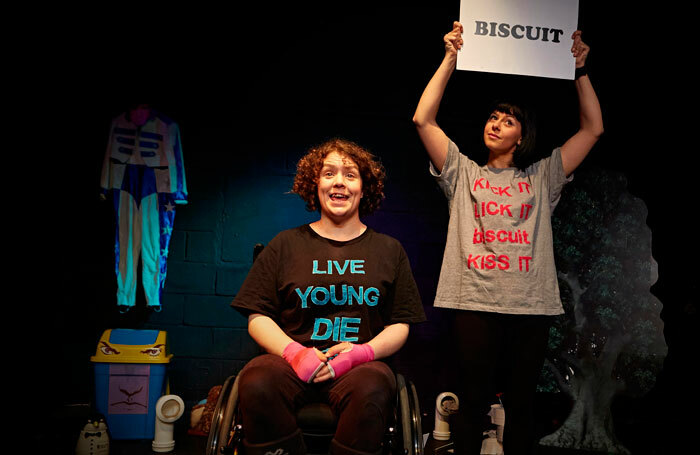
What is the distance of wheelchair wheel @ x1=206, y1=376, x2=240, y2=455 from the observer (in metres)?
1.68

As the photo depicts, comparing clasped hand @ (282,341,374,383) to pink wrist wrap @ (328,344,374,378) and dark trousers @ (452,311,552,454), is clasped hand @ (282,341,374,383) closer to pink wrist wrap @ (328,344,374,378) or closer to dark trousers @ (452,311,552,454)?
pink wrist wrap @ (328,344,374,378)

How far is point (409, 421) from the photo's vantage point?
175cm

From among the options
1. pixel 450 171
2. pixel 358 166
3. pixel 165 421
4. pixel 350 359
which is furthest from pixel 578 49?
pixel 165 421

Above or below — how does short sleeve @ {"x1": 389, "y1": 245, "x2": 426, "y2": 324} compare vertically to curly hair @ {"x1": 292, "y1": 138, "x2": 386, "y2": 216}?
below

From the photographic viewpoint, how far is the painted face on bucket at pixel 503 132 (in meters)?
2.39

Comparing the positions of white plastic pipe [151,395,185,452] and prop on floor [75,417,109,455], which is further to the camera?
white plastic pipe [151,395,185,452]

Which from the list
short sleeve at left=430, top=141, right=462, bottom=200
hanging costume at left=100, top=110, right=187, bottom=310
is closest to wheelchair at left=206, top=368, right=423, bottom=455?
short sleeve at left=430, top=141, right=462, bottom=200

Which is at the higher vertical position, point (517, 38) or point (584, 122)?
point (517, 38)

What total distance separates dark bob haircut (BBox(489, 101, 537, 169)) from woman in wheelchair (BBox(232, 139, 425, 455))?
60 centimetres

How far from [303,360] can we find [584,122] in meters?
1.59

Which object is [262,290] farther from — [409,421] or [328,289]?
[409,421]

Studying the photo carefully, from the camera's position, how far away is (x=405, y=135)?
11.0ft

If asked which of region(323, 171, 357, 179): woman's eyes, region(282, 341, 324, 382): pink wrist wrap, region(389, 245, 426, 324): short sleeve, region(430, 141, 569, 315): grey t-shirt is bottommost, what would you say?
region(282, 341, 324, 382): pink wrist wrap

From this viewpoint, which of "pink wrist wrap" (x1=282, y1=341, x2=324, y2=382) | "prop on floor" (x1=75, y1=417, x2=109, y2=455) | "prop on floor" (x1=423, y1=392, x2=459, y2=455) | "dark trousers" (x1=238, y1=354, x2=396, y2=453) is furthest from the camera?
"prop on floor" (x1=423, y1=392, x2=459, y2=455)
